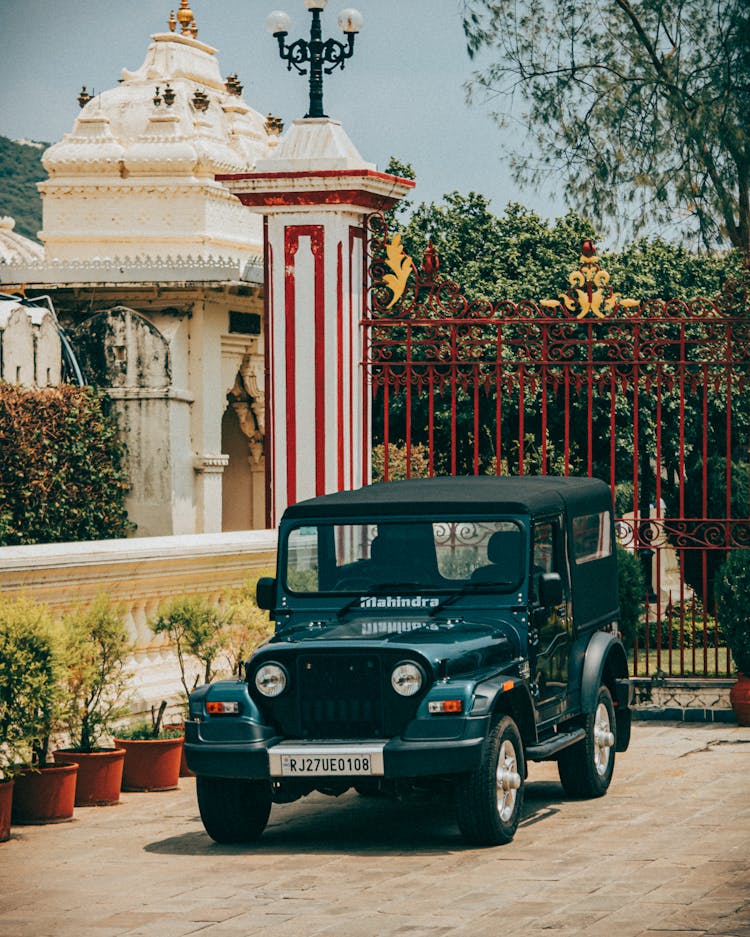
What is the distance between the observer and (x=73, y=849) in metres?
8.73

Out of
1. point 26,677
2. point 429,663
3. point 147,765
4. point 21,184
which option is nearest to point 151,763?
point 147,765

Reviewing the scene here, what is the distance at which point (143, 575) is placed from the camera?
11.2 m

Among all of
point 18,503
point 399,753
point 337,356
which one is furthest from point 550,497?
point 18,503

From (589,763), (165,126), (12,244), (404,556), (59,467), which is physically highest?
(165,126)

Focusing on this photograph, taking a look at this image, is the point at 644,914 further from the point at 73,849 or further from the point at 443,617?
the point at 73,849

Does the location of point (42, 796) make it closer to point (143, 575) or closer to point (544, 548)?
point (143, 575)

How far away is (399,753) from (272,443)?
546 cm

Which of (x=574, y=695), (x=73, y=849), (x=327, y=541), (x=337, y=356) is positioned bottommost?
(x=73, y=849)

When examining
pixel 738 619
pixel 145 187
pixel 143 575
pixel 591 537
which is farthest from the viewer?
pixel 145 187

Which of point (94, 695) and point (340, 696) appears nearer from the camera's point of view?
point (340, 696)

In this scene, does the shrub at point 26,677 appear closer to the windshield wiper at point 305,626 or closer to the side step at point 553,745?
the windshield wiper at point 305,626

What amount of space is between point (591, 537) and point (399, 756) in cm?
259

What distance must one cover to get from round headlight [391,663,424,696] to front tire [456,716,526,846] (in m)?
0.42

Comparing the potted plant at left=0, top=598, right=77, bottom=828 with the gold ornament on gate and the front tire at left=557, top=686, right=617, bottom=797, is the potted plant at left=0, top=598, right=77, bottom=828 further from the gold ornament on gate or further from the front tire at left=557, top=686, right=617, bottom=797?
the gold ornament on gate
